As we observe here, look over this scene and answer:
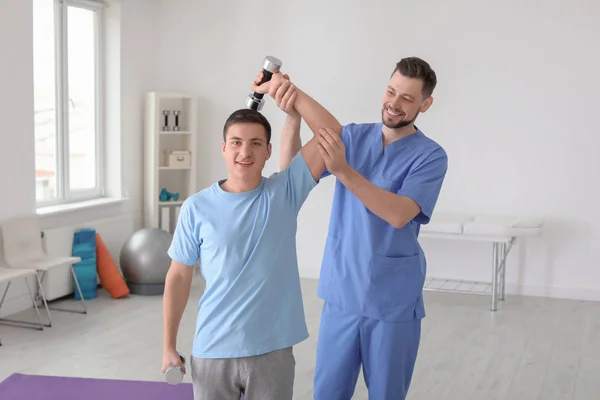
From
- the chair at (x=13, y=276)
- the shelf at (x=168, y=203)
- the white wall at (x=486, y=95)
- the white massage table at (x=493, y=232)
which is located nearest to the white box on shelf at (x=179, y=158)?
the shelf at (x=168, y=203)

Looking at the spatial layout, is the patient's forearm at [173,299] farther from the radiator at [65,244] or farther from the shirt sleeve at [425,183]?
the radiator at [65,244]

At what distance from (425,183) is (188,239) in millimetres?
696

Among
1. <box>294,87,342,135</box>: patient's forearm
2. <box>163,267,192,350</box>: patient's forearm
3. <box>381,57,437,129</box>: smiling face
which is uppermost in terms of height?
<box>381,57,437,129</box>: smiling face

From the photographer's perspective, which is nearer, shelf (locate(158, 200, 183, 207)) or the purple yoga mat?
the purple yoga mat

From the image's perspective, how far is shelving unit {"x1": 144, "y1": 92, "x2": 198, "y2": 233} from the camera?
5.91 m

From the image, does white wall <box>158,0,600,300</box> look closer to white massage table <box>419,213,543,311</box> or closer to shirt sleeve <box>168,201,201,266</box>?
white massage table <box>419,213,543,311</box>

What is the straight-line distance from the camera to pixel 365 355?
7.17ft

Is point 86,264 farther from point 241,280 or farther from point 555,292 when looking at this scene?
point 241,280

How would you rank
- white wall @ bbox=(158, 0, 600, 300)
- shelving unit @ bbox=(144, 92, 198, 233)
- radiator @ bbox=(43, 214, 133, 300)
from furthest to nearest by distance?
1. shelving unit @ bbox=(144, 92, 198, 233)
2. white wall @ bbox=(158, 0, 600, 300)
3. radiator @ bbox=(43, 214, 133, 300)

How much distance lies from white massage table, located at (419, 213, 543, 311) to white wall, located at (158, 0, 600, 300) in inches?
10.1

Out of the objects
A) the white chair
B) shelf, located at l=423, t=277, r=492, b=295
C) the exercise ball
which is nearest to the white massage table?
shelf, located at l=423, t=277, r=492, b=295

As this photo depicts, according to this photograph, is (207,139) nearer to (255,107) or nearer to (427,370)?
(427,370)

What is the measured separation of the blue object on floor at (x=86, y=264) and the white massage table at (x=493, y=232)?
2.22 meters

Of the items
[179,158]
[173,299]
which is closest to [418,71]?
[173,299]
